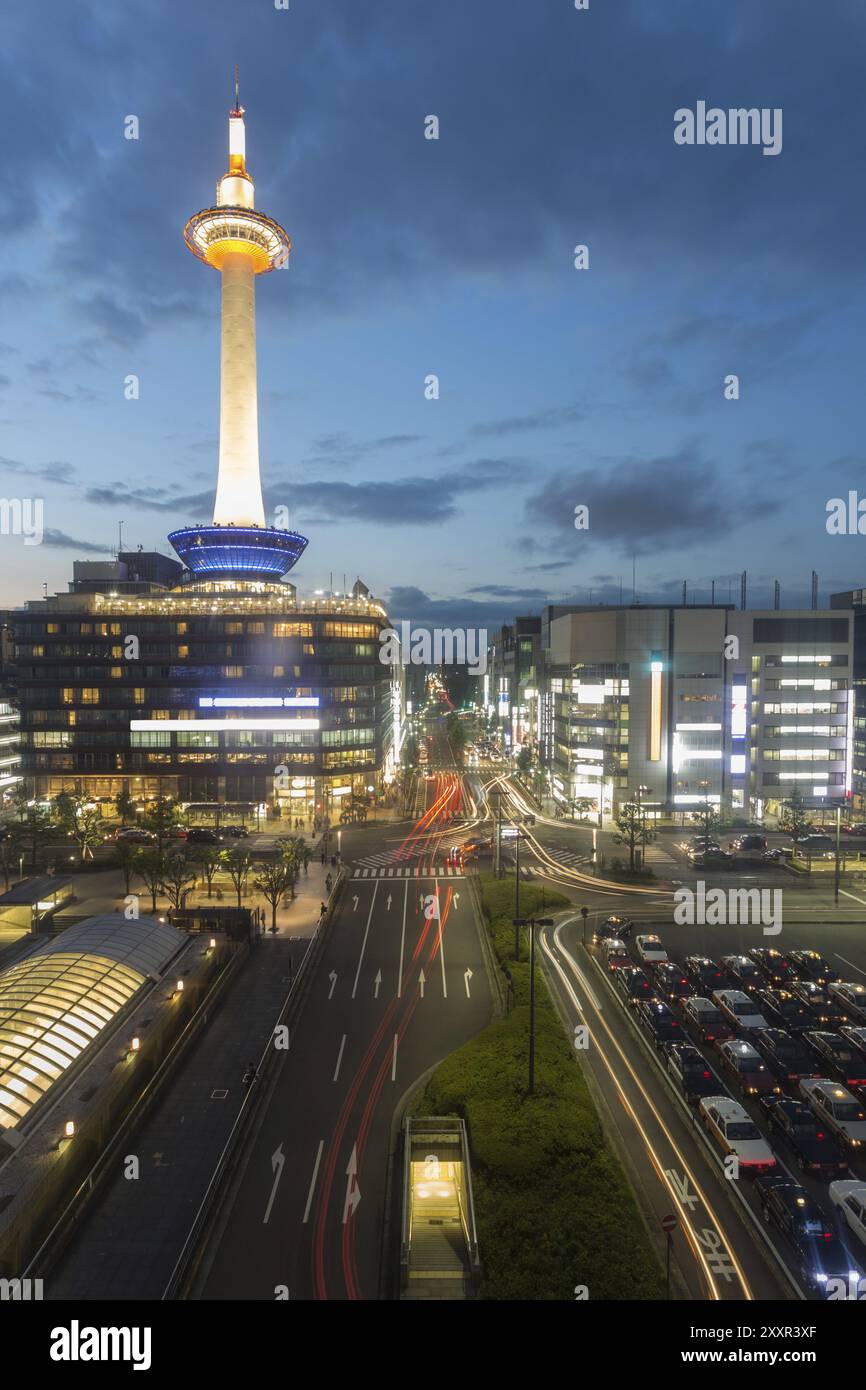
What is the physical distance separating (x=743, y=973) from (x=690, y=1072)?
10.8 m

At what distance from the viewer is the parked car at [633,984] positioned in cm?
3105

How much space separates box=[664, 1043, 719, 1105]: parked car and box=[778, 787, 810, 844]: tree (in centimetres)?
3861

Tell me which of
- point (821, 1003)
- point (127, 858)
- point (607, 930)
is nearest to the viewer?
point (821, 1003)

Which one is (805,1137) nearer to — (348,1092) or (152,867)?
(348,1092)

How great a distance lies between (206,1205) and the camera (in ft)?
61.0

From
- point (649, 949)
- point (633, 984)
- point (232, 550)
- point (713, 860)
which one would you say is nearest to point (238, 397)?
point (232, 550)

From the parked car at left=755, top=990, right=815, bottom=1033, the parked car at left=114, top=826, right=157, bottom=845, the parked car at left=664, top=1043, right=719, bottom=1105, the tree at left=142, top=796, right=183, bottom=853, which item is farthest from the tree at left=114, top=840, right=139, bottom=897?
the parked car at left=755, top=990, right=815, bottom=1033

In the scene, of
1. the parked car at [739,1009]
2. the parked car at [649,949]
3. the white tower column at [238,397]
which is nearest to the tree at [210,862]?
the parked car at [649,949]

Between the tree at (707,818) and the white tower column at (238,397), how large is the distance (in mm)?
64936

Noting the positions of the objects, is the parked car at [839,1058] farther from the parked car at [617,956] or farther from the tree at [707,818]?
the tree at [707,818]

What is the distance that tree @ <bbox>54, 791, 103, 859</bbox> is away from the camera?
54875 mm

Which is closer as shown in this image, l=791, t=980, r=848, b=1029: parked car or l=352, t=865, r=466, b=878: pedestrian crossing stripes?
l=791, t=980, r=848, b=1029: parked car

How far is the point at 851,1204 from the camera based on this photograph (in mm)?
18766

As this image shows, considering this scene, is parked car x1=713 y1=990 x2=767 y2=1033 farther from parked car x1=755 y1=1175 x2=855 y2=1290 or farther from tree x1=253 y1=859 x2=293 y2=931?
tree x1=253 y1=859 x2=293 y2=931
